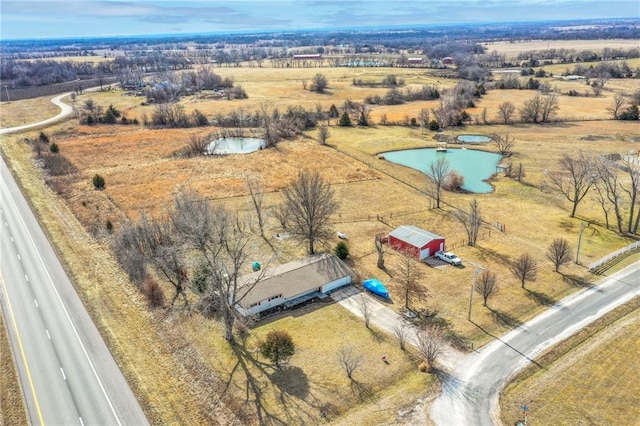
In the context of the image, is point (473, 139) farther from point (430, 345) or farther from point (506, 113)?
point (430, 345)

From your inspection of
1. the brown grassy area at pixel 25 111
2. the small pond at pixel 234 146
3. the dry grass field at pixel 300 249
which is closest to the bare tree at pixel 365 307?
the dry grass field at pixel 300 249

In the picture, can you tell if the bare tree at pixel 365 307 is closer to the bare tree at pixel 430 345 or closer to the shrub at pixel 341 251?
the bare tree at pixel 430 345

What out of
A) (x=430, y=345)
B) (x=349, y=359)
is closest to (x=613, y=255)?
(x=430, y=345)

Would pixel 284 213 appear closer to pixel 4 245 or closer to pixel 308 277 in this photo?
pixel 308 277

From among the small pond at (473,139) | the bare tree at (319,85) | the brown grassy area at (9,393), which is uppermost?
the bare tree at (319,85)

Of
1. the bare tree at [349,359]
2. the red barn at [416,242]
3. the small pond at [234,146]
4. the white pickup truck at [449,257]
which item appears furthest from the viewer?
the small pond at [234,146]

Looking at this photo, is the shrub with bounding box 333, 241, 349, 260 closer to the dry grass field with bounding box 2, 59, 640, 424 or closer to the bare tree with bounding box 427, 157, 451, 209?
the dry grass field with bounding box 2, 59, 640, 424

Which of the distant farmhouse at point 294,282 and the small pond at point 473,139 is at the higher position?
the small pond at point 473,139

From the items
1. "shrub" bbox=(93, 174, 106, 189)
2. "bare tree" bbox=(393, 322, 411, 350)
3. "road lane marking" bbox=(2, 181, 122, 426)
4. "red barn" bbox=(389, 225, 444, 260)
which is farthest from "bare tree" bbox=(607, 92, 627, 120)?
"road lane marking" bbox=(2, 181, 122, 426)

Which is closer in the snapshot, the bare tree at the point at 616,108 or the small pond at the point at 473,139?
the small pond at the point at 473,139
